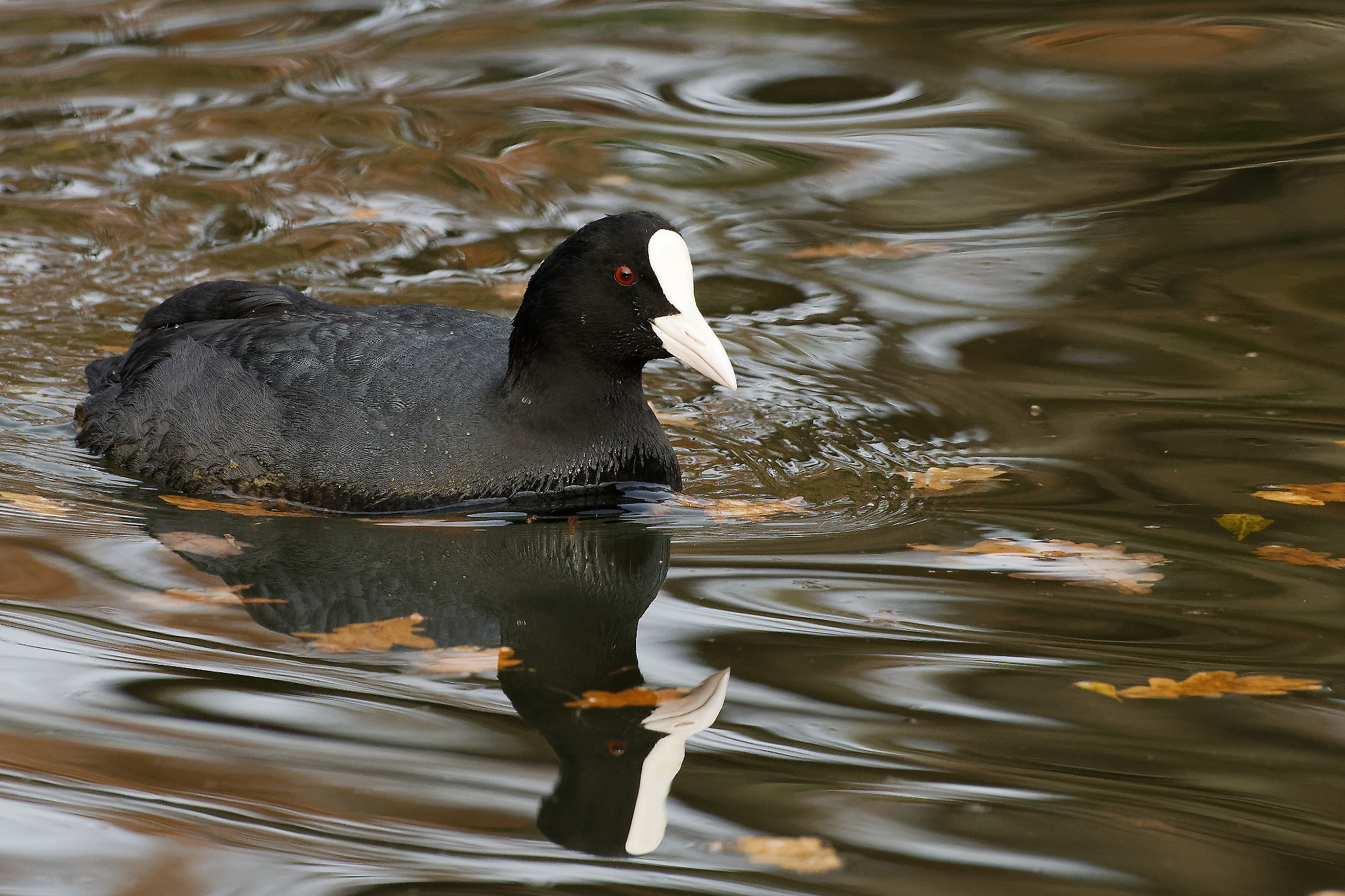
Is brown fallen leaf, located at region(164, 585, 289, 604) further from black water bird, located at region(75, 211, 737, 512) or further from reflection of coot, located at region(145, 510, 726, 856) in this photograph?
black water bird, located at region(75, 211, 737, 512)

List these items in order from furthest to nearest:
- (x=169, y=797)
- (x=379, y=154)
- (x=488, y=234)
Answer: (x=379, y=154) → (x=488, y=234) → (x=169, y=797)

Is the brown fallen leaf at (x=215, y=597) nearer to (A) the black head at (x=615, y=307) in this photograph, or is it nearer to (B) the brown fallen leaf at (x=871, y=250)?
(A) the black head at (x=615, y=307)

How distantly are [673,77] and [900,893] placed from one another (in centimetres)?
767

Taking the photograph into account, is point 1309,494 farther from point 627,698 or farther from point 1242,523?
point 627,698

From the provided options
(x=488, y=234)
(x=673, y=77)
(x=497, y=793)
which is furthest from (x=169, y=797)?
Answer: (x=673, y=77)

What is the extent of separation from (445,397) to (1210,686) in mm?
2503

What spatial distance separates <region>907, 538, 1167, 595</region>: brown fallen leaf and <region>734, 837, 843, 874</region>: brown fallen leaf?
5.31 feet

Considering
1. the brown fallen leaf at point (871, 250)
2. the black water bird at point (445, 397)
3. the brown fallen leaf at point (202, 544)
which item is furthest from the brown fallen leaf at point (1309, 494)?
the brown fallen leaf at point (202, 544)

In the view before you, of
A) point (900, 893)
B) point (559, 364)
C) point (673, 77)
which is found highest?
point (673, 77)

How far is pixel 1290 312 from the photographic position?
6.78 m

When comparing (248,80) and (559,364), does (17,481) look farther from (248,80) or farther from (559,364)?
(248,80)

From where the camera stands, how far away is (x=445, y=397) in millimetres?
4910

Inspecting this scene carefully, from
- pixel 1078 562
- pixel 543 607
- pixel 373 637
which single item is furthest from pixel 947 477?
pixel 373 637

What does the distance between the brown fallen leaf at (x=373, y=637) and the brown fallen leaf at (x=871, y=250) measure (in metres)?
4.26
